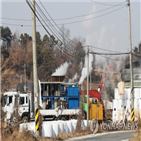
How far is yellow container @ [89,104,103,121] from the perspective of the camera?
33.2 meters

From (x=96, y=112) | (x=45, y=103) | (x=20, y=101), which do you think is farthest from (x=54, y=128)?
(x=96, y=112)

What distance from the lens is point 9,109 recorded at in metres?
30.3

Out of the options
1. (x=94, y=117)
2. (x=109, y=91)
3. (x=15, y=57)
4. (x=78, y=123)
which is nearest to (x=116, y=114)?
(x=94, y=117)

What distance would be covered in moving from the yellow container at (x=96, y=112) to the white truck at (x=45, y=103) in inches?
57.3

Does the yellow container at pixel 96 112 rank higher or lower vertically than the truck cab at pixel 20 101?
lower

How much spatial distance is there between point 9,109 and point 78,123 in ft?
24.1

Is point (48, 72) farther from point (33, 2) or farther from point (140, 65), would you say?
point (33, 2)

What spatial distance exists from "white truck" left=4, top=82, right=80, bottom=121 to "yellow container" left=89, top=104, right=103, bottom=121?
4.78 feet

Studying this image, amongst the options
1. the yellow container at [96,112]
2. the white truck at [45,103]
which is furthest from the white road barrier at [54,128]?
the yellow container at [96,112]

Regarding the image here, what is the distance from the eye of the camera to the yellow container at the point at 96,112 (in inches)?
1309

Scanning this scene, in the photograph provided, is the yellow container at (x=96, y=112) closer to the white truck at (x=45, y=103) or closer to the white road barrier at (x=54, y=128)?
the white truck at (x=45, y=103)

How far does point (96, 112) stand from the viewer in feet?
110

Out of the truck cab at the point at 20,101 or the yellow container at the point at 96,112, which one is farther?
the yellow container at the point at 96,112

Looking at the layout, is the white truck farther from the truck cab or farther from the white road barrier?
the white road barrier
